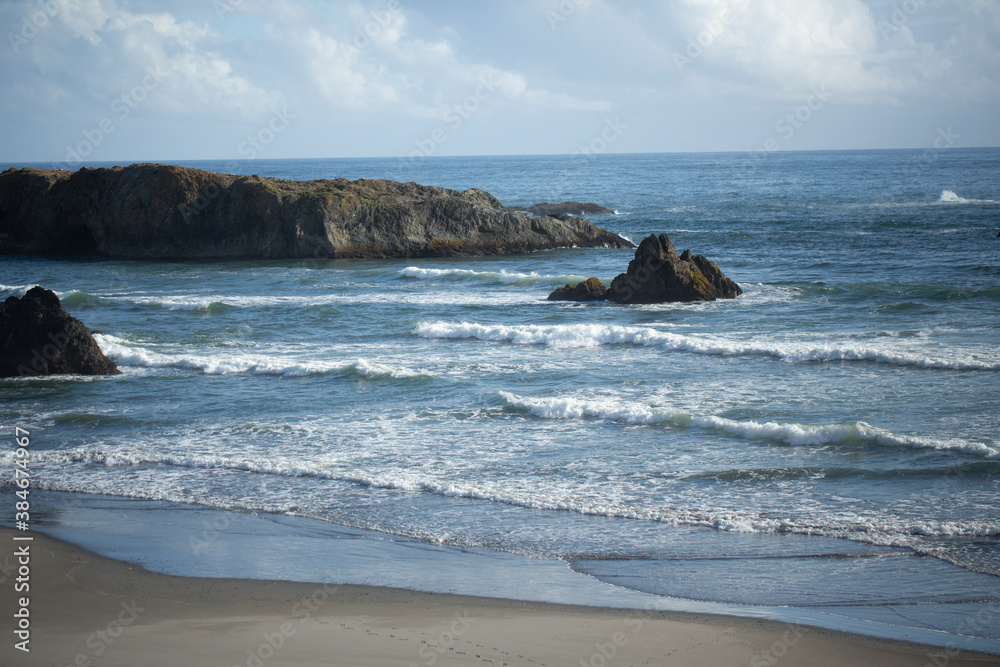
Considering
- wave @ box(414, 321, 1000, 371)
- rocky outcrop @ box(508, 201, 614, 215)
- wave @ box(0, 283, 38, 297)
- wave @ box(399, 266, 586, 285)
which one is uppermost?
rocky outcrop @ box(508, 201, 614, 215)

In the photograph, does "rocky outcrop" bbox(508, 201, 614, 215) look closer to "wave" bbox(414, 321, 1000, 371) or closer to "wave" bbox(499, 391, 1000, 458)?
"wave" bbox(414, 321, 1000, 371)

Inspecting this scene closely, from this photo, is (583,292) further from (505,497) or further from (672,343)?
(505,497)

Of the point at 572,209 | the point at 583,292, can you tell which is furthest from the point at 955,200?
the point at 583,292

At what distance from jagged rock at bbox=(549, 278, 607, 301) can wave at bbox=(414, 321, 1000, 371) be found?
3677 mm

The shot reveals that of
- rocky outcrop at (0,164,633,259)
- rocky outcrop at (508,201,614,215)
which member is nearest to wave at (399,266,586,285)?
rocky outcrop at (0,164,633,259)

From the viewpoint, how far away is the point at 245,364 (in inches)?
597

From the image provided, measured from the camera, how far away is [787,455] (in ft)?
31.1

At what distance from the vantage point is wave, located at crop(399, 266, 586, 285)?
26.0 metres

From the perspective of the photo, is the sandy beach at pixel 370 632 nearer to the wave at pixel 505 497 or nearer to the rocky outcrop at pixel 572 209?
the wave at pixel 505 497

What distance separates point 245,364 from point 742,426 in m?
9.81

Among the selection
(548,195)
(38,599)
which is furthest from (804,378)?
(548,195)

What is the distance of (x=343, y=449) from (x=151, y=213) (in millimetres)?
27445

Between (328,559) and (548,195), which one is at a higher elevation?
(548,195)

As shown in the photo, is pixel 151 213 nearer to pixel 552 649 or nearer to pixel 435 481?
pixel 435 481
